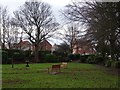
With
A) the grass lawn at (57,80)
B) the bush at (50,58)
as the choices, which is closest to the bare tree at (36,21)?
the bush at (50,58)

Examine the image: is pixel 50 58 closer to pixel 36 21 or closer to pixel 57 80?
pixel 36 21

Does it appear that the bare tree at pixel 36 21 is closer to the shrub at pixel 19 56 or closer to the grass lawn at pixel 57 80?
the shrub at pixel 19 56

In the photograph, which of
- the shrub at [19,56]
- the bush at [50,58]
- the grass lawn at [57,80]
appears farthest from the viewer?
the bush at [50,58]

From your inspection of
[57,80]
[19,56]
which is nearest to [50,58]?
[19,56]

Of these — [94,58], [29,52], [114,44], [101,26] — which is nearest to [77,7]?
[114,44]

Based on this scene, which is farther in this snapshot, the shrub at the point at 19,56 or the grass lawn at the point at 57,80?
the shrub at the point at 19,56

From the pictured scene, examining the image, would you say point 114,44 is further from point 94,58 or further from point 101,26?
point 94,58

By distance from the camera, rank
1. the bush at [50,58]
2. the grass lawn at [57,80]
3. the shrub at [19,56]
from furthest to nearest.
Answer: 1. the bush at [50,58]
2. the shrub at [19,56]
3. the grass lawn at [57,80]

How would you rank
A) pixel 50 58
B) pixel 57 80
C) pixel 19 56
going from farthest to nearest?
pixel 50 58, pixel 19 56, pixel 57 80

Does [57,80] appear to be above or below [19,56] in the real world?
below

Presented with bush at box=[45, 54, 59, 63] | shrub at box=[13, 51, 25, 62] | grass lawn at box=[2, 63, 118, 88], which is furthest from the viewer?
bush at box=[45, 54, 59, 63]

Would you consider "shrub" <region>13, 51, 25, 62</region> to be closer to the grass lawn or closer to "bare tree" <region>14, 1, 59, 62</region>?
"bare tree" <region>14, 1, 59, 62</region>

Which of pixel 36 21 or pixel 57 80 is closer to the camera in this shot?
pixel 57 80

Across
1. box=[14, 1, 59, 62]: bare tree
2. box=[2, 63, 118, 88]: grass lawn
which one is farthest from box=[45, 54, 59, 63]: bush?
box=[2, 63, 118, 88]: grass lawn
